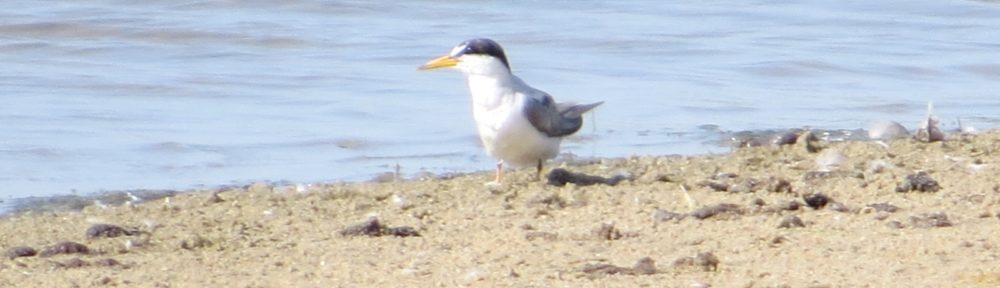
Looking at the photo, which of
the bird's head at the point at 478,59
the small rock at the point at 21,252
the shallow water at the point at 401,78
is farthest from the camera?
the shallow water at the point at 401,78

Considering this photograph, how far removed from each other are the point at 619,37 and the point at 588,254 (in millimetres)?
8806

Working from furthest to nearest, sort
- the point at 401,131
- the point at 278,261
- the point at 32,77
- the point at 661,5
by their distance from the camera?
the point at 661,5 < the point at 32,77 < the point at 401,131 < the point at 278,261

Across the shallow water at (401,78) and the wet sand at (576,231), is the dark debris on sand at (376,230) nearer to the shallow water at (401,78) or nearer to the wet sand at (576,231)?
the wet sand at (576,231)

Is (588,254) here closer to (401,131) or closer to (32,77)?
(401,131)

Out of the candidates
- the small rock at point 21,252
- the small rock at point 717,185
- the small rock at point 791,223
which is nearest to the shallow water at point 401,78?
the small rock at point 717,185

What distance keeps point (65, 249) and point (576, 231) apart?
68.0 inches

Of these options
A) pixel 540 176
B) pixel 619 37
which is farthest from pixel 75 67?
pixel 540 176

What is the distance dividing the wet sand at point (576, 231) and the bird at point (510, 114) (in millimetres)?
142

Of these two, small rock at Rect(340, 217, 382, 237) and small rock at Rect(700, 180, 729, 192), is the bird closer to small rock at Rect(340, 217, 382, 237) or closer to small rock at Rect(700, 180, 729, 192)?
small rock at Rect(700, 180, 729, 192)

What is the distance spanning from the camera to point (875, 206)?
7059 mm

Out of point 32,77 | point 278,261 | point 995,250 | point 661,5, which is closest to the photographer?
point 995,250

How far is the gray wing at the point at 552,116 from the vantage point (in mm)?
8375

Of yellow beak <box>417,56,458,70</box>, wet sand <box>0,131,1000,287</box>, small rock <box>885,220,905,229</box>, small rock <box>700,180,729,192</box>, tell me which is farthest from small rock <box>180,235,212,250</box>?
small rock <box>885,220,905,229</box>

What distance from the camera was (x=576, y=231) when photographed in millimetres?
6797
